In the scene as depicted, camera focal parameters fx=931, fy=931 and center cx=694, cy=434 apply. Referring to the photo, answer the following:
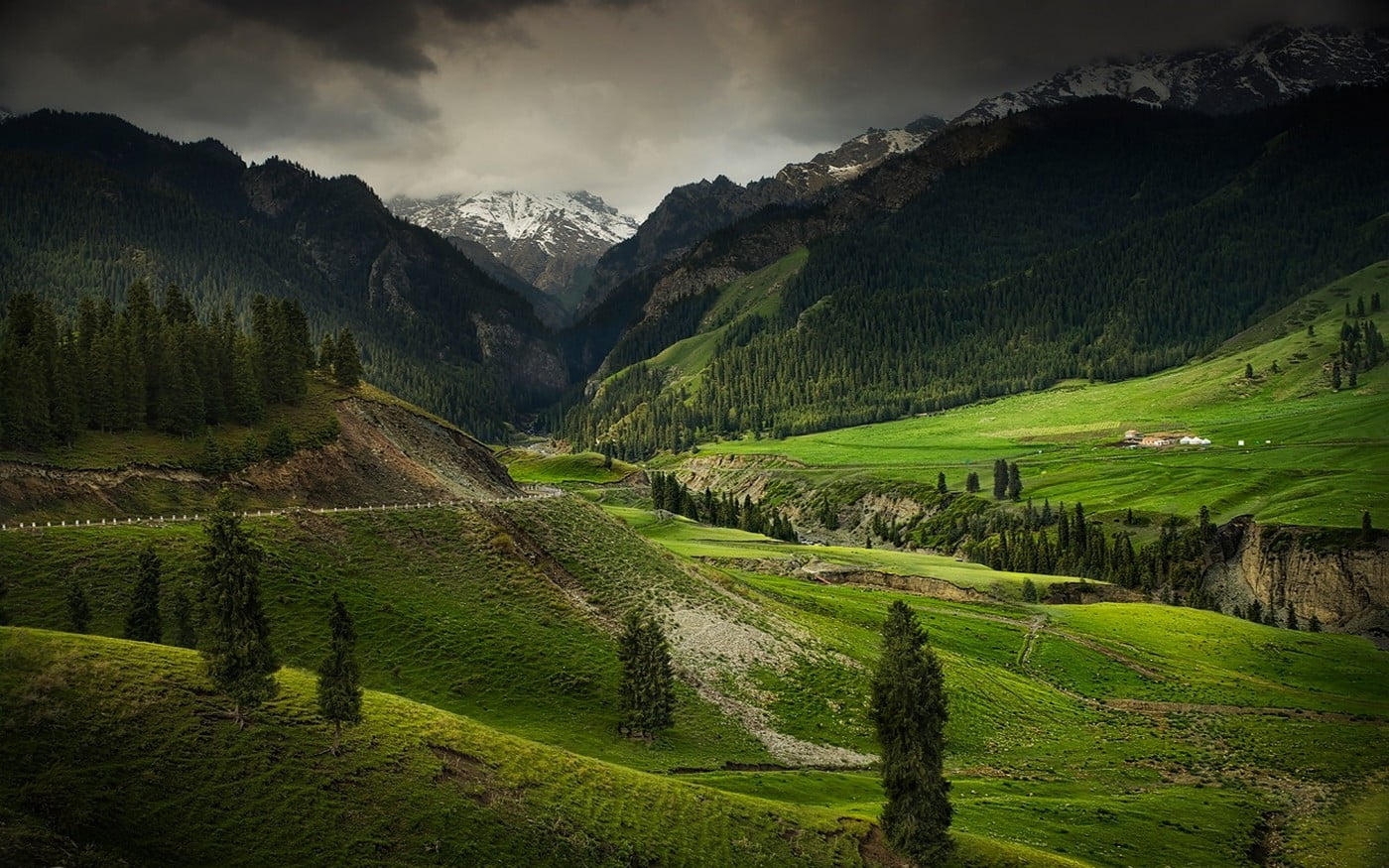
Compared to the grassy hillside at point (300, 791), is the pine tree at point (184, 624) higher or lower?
higher

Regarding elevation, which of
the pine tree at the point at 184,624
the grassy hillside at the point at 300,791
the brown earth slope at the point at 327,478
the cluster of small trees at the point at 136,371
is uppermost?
the cluster of small trees at the point at 136,371

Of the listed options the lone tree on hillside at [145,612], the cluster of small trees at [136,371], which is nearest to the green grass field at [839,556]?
the cluster of small trees at [136,371]

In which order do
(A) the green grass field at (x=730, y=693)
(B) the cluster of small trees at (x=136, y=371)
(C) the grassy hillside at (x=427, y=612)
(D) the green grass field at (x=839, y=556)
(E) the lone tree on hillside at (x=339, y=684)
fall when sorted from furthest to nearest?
(D) the green grass field at (x=839, y=556) < (B) the cluster of small trees at (x=136, y=371) < (C) the grassy hillside at (x=427, y=612) < (A) the green grass field at (x=730, y=693) < (E) the lone tree on hillside at (x=339, y=684)

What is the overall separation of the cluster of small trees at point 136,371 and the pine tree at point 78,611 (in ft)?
94.9

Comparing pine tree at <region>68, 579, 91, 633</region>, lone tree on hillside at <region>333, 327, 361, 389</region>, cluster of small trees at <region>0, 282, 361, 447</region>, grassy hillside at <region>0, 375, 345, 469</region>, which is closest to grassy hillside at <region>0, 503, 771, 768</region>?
pine tree at <region>68, 579, 91, 633</region>

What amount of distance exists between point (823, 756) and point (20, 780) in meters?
55.7

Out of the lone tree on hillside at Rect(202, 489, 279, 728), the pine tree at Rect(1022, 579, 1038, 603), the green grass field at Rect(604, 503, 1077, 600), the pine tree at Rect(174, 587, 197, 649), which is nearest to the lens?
the lone tree on hillside at Rect(202, 489, 279, 728)

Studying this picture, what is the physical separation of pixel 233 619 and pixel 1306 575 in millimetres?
175626

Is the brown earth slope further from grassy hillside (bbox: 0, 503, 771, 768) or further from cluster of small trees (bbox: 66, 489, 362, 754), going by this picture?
cluster of small trees (bbox: 66, 489, 362, 754)

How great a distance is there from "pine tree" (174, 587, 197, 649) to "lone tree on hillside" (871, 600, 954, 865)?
44.7 meters

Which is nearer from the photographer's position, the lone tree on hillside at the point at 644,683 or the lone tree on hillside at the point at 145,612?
the lone tree on hillside at the point at 145,612

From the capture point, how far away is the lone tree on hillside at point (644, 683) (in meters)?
72.7

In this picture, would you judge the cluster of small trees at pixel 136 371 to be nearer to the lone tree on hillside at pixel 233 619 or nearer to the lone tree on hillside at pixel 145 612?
the lone tree on hillside at pixel 145 612

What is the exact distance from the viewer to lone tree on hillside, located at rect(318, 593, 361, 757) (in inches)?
1938
